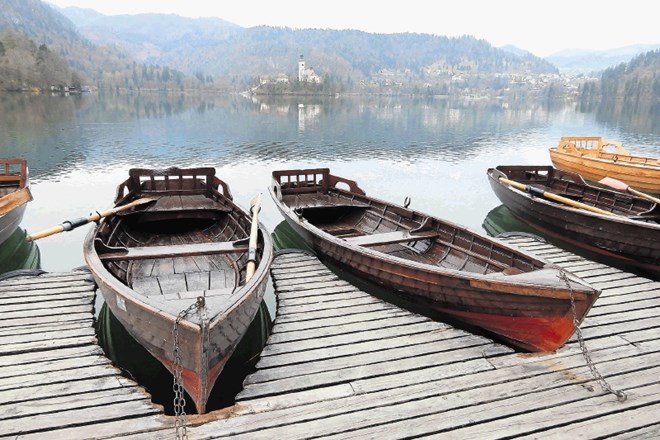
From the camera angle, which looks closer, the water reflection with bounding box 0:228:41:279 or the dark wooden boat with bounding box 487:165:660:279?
the dark wooden boat with bounding box 487:165:660:279

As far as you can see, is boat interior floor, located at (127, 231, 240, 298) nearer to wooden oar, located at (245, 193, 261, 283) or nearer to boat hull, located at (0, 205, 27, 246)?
wooden oar, located at (245, 193, 261, 283)

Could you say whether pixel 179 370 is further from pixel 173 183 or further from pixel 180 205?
pixel 173 183

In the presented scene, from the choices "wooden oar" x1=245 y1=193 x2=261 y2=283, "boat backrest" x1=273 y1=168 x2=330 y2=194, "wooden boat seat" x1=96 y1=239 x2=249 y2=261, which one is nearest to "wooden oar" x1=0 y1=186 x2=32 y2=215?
"wooden boat seat" x1=96 y1=239 x2=249 y2=261

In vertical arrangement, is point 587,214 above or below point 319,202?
above

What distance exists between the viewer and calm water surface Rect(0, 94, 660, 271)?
21.2m

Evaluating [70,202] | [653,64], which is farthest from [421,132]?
[653,64]

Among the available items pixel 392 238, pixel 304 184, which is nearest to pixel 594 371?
pixel 392 238

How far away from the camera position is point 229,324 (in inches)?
228

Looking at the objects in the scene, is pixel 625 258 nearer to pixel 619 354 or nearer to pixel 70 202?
pixel 619 354

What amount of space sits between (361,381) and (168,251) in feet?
14.8

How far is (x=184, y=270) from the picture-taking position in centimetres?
856

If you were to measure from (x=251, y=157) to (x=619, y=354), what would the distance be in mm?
29265

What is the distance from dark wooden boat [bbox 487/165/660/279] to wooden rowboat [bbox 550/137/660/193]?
6.48 metres

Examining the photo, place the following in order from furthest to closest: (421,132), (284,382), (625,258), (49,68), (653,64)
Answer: (653,64) < (49,68) < (421,132) < (625,258) < (284,382)
